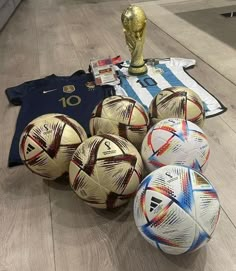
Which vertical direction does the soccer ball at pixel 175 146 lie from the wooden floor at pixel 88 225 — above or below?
above

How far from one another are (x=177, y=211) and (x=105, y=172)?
0.80 ft

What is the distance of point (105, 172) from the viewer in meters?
0.92

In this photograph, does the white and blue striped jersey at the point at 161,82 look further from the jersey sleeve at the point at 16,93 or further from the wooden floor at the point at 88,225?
the jersey sleeve at the point at 16,93

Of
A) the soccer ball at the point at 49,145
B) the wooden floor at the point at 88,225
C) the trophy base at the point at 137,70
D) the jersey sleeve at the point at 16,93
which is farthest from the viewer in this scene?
the trophy base at the point at 137,70

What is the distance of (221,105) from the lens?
151 cm

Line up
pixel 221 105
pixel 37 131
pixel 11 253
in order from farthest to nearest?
pixel 221 105, pixel 37 131, pixel 11 253

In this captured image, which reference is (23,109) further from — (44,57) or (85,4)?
(85,4)

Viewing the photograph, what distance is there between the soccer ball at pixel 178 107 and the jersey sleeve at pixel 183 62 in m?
0.77

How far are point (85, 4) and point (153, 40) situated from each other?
1720mm

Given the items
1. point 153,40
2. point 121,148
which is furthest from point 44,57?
point 121,148

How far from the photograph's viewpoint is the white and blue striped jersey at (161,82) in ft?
5.12

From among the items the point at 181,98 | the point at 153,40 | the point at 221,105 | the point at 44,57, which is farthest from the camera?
the point at 153,40

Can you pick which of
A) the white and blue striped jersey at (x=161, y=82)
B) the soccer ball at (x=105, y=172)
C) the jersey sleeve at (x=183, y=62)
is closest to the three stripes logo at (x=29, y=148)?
the soccer ball at (x=105, y=172)

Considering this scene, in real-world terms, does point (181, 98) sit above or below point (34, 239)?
above
